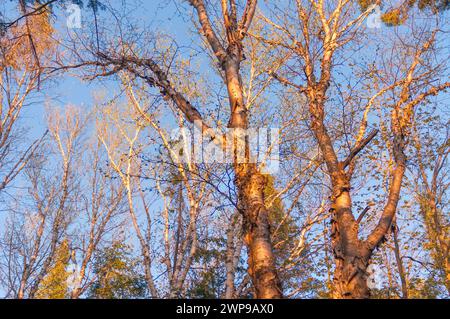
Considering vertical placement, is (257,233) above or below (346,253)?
above

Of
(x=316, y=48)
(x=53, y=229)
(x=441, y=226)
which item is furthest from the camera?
(x=53, y=229)

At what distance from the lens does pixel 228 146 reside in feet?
12.1

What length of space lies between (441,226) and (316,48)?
7909mm

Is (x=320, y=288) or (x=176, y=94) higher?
(x=176, y=94)

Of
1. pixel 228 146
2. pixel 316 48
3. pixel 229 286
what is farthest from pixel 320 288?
pixel 228 146

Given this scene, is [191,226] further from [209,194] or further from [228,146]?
[228,146]

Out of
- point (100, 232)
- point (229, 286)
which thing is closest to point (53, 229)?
point (100, 232)

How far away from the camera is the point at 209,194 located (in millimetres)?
10172

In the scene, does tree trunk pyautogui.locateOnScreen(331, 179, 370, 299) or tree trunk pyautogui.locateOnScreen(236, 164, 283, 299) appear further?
tree trunk pyautogui.locateOnScreen(331, 179, 370, 299)

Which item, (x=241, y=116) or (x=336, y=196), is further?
(x=336, y=196)

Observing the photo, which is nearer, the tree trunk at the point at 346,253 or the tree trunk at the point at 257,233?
the tree trunk at the point at 257,233

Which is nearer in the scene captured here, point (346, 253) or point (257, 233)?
point (257, 233)
